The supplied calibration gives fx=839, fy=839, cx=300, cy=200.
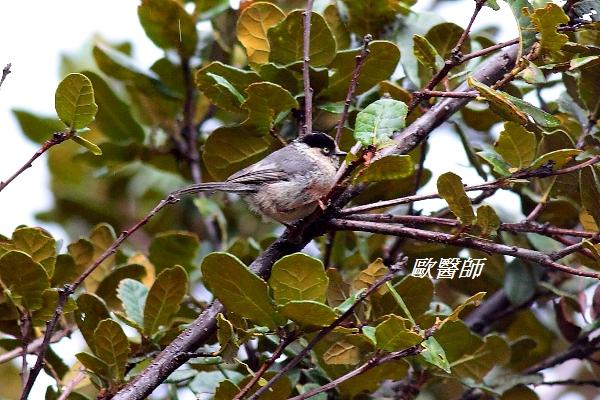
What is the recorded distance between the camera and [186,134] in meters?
3.08

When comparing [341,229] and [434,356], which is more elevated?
[341,229]

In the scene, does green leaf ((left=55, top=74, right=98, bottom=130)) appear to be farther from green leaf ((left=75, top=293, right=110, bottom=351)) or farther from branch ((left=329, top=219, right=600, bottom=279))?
branch ((left=329, top=219, right=600, bottom=279))

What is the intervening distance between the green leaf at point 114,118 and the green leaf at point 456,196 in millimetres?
1535

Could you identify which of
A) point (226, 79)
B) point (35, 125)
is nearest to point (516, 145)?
point (226, 79)

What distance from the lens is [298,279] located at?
1684 millimetres

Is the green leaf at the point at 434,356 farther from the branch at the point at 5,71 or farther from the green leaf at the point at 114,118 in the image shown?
the green leaf at the point at 114,118

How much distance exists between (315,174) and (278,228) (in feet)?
2.58

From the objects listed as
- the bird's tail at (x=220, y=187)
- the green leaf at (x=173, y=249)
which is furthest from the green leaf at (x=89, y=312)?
the green leaf at (x=173, y=249)

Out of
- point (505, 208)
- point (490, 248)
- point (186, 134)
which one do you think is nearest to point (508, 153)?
point (490, 248)

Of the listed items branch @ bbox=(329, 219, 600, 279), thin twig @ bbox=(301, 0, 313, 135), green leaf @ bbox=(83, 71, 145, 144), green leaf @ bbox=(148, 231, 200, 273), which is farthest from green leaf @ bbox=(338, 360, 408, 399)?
green leaf @ bbox=(83, 71, 145, 144)

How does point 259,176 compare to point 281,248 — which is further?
point 259,176

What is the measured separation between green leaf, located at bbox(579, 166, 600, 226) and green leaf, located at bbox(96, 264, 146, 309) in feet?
4.00

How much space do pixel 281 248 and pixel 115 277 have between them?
69cm

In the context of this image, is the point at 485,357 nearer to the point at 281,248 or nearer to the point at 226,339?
the point at 281,248
